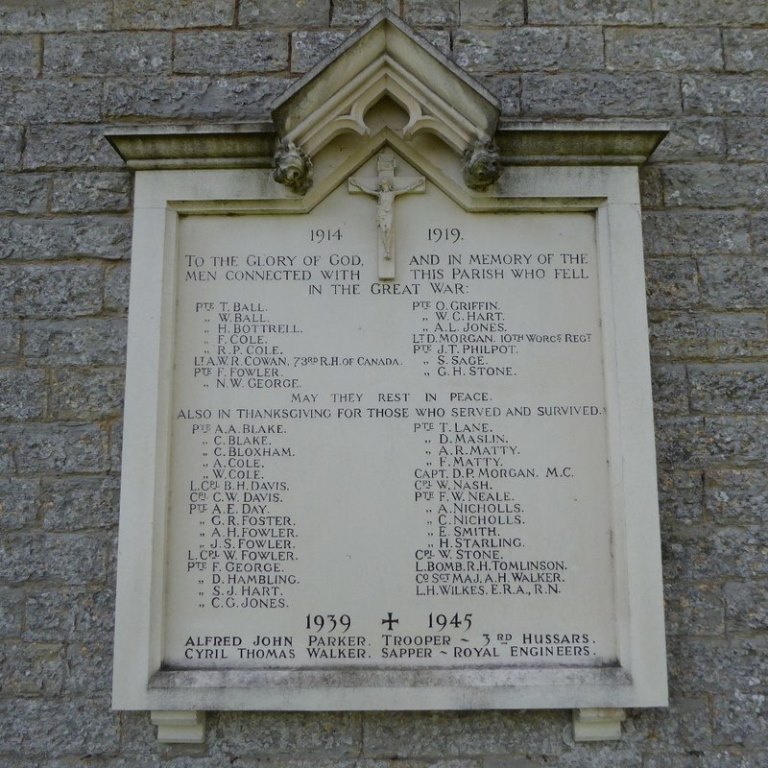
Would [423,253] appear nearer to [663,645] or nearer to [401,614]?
[401,614]

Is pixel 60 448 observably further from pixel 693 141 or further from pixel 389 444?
pixel 693 141

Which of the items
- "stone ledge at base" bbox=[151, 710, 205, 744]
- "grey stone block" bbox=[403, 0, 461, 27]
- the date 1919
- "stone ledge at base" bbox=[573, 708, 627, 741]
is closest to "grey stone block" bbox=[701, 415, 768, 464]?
Result: "stone ledge at base" bbox=[573, 708, 627, 741]

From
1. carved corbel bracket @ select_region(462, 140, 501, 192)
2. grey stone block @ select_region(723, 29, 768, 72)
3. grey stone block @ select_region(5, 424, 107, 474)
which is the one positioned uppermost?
grey stone block @ select_region(723, 29, 768, 72)

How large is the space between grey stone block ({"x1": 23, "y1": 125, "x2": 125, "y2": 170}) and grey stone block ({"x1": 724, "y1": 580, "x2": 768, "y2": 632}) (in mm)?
3617

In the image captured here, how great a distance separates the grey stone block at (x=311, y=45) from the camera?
173 inches

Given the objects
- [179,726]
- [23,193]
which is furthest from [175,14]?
[179,726]

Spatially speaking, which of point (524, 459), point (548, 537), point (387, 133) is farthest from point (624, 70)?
point (548, 537)

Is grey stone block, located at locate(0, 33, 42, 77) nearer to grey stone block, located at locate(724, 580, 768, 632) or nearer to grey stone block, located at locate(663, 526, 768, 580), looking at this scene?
grey stone block, located at locate(663, 526, 768, 580)

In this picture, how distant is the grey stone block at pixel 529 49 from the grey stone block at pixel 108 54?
156cm

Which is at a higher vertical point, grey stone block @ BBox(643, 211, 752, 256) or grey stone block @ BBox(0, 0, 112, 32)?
grey stone block @ BBox(0, 0, 112, 32)

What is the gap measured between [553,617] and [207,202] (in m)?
2.53

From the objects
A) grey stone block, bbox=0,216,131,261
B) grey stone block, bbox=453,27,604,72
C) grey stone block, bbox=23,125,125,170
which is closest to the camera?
grey stone block, bbox=0,216,131,261

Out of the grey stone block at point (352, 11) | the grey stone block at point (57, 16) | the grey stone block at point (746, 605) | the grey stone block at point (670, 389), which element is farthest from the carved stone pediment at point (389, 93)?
the grey stone block at point (746, 605)

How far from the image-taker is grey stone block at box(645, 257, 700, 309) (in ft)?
13.6
